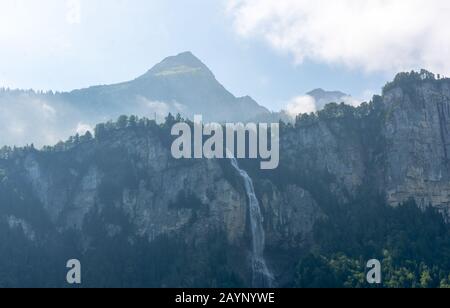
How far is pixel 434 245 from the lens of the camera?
178 meters

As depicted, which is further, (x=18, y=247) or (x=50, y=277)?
(x=18, y=247)

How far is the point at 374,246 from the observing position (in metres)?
178

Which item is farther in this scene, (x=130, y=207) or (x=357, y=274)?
(x=130, y=207)

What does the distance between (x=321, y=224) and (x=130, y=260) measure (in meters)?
50.1

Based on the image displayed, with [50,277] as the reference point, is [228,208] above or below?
above

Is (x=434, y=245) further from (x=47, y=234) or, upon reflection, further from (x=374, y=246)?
(x=47, y=234)

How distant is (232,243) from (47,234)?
1916 inches

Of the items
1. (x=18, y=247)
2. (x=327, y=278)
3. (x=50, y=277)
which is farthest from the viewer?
(x=18, y=247)

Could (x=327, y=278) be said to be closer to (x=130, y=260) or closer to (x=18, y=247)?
(x=130, y=260)

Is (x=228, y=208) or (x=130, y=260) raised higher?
(x=228, y=208)
